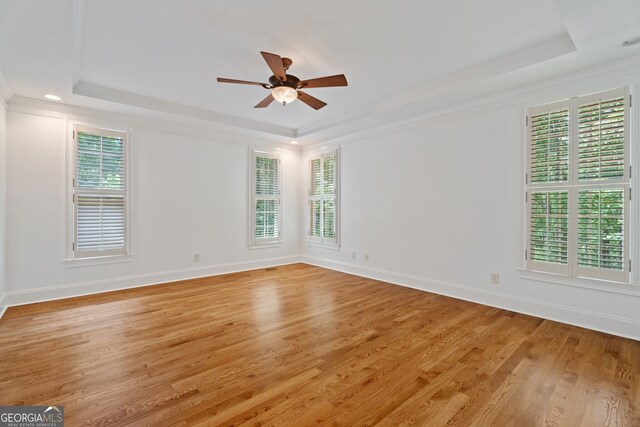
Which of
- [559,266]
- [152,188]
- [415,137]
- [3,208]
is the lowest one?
[559,266]

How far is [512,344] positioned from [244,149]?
4.98 metres

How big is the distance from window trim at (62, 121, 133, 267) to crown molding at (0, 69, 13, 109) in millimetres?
587

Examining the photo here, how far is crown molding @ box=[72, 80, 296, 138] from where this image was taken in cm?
366

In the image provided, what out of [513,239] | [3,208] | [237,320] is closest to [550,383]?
[513,239]

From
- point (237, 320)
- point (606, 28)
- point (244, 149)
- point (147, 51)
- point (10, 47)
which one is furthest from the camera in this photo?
point (244, 149)

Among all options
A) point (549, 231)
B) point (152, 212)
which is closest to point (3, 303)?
point (152, 212)

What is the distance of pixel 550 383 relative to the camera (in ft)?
6.79

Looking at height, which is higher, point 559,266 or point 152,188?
point 152,188

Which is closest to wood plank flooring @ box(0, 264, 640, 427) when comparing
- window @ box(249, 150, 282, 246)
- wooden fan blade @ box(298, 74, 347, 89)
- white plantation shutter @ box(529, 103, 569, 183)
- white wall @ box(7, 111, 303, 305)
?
white wall @ box(7, 111, 303, 305)

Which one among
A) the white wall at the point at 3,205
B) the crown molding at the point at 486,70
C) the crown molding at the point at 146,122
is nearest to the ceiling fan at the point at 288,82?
the crown molding at the point at 486,70

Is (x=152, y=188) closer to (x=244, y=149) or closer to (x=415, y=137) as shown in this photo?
(x=244, y=149)

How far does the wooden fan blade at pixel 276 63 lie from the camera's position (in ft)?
8.01

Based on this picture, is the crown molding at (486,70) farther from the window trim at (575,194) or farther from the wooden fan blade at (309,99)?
the wooden fan blade at (309,99)

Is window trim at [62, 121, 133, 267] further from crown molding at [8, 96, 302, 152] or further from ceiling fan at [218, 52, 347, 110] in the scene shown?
ceiling fan at [218, 52, 347, 110]
